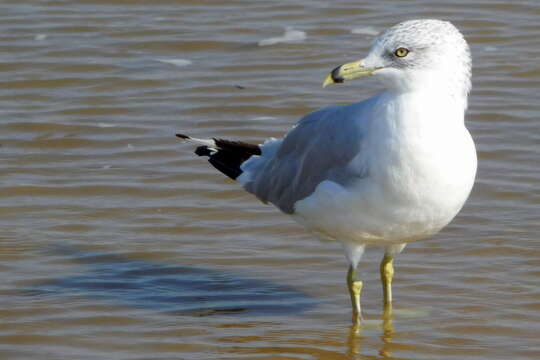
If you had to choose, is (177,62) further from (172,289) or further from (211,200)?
(172,289)

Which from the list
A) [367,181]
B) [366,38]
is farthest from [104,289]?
[366,38]

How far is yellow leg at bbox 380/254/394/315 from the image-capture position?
6316mm

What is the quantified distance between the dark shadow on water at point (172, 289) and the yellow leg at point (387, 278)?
0.36 metres

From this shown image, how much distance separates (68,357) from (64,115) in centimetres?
365

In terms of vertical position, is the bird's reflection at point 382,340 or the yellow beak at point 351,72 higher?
the yellow beak at point 351,72

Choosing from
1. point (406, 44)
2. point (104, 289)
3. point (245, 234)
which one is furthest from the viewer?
point (245, 234)

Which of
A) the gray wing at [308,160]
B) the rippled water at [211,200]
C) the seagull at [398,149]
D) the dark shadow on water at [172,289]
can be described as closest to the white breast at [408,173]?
the seagull at [398,149]

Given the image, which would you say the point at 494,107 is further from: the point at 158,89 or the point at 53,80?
the point at 53,80

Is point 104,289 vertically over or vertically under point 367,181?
under

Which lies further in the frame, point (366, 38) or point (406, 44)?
point (366, 38)

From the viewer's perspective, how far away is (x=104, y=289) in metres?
6.61

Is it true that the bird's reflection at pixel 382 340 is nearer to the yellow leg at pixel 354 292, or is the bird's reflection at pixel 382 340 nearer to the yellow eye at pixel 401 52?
the yellow leg at pixel 354 292

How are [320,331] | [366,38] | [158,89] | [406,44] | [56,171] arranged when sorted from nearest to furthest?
[406,44] → [320,331] → [56,171] → [158,89] → [366,38]

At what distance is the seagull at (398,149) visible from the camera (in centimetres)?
546
